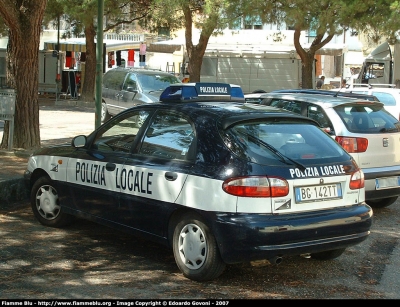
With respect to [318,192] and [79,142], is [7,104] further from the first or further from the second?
[318,192]

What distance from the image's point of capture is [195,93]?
6.78 m

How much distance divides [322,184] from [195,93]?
1761 mm

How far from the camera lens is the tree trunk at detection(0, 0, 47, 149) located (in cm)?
1165

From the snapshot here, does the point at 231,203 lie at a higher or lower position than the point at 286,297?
higher

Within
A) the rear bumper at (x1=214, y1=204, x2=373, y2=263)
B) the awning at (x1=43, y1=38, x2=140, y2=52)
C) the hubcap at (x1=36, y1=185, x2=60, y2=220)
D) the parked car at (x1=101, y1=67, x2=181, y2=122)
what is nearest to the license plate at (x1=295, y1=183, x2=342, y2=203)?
the rear bumper at (x1=214, y1=204, x2=373, y2=263)

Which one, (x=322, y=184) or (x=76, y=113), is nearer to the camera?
(x=322, y=184)

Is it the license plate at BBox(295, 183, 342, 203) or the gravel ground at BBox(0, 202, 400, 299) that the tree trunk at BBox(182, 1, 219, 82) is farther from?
the license plate at BBox(295, 183, 342, 203)

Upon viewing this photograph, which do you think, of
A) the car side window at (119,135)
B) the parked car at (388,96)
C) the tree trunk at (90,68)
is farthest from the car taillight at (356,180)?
the tree trunk at (90,68)

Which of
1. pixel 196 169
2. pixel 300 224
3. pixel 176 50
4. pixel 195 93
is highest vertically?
pixel 176 50

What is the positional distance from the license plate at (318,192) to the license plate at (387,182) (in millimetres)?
2838

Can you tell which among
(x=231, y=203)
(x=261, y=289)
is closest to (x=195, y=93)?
A: (x=231, y=203)

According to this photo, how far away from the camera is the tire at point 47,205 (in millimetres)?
7526

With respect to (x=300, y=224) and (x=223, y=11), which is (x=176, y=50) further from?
(x=300, y=224)

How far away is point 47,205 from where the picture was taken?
7.60 meters
